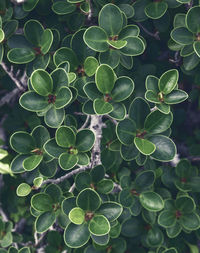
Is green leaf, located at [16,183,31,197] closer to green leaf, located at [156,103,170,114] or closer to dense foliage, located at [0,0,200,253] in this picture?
dense foliage, located at [0,0,200,253]

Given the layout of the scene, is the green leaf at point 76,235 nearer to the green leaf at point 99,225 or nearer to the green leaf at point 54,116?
the green leaf at point 99,225

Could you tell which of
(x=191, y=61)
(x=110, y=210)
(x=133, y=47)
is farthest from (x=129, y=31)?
(x=110, y=210)

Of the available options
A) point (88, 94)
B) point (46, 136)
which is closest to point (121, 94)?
point (88, 94)

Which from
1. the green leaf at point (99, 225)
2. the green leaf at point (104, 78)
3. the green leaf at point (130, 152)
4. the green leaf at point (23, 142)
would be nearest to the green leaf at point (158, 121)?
the green leaf at point (130, 152)

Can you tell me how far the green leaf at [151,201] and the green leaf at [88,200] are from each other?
30 cm

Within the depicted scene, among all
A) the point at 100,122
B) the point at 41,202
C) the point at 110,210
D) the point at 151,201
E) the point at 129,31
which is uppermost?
the point at 129,31

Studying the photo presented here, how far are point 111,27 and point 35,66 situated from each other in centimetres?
Result: 41

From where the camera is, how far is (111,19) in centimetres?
152

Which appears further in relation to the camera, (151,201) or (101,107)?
(151,201)

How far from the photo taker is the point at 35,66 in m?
1.63

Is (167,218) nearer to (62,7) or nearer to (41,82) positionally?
(41,82)

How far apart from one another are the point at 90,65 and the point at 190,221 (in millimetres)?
937

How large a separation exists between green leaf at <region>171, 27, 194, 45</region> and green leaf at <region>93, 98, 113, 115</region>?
476mm

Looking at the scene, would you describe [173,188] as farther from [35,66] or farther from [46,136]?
[35,66]
